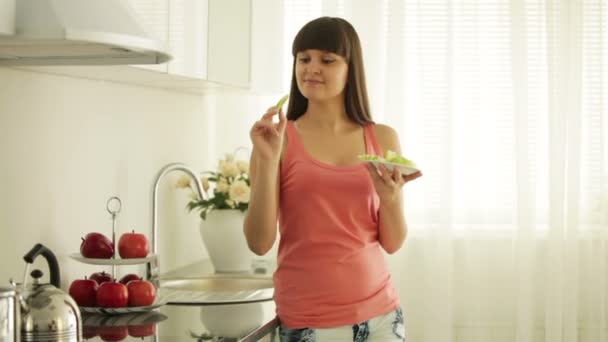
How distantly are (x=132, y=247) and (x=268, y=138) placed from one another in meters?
0.54

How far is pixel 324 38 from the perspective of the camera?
7.14 ft

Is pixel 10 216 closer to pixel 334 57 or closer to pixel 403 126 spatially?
pixel 334 57

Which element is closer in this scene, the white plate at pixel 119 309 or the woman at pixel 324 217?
the woman at pixel 324 217

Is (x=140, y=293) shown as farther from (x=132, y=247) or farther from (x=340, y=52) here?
(x=340, y=52)

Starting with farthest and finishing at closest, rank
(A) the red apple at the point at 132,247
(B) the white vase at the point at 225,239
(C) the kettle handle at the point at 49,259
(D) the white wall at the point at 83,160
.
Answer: (B) the white vase at the point at 225,239
(A) the red apple at the point at 132,247
(D) the white wall at the point at 83,160
(C) the kettle handle at the point at 49,259

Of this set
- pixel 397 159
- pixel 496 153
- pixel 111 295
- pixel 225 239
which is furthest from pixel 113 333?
pixel 496 153

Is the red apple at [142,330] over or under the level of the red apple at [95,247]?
under

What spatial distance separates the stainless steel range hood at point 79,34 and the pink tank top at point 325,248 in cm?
40

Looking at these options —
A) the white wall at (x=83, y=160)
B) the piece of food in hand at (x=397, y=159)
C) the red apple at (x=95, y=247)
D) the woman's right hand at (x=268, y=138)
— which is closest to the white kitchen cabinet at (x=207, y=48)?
the white wall at (x=83, y=160)

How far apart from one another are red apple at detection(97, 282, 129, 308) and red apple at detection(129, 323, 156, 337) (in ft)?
0.28

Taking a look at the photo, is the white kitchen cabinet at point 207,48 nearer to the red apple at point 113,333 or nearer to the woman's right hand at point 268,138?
the woman's right hand at point 268,138

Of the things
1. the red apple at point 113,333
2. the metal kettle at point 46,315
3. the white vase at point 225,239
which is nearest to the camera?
the metal kettle at point 46,315

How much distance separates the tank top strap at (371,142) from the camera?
Result: 7.32ft

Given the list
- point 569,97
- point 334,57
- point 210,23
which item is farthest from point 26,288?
point 569,97
